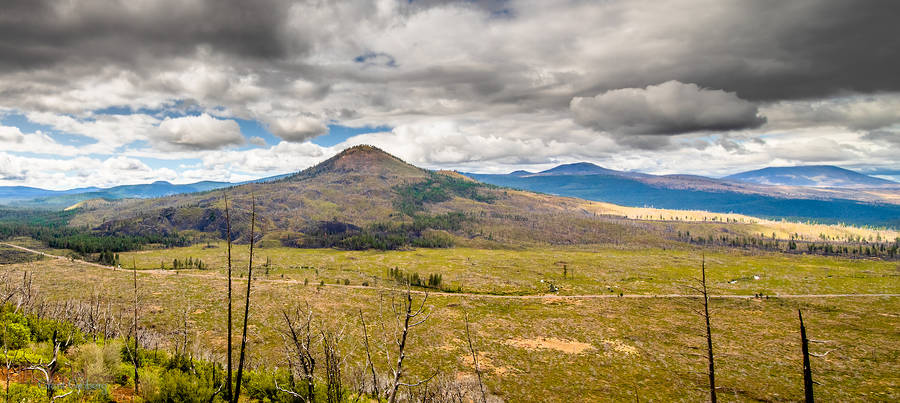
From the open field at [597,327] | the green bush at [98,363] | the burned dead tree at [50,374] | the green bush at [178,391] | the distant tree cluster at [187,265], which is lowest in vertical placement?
the open field at [597,327]

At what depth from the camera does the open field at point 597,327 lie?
5569 cm

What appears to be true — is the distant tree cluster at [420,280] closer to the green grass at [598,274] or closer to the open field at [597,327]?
the green grass at [598,274]

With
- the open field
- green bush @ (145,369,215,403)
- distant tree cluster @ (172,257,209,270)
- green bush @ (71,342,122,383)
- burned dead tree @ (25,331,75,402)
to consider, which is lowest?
the open field

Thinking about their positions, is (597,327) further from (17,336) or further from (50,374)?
(17,336)

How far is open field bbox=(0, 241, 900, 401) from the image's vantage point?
5569 cm

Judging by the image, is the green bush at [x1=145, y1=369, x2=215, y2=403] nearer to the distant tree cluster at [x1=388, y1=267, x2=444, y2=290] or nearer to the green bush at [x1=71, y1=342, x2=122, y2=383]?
the green bush at [x1=71, y1=342, x2=122, y2=383]

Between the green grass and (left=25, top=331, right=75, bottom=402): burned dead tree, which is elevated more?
(left=25, top=331, right=75, bottom=402): burned dead tree

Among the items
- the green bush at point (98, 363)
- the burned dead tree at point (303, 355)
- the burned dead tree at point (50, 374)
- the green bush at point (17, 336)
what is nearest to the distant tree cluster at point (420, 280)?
the green bush at point (17, 336)

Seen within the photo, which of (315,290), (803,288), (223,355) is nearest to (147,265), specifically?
(315,290)

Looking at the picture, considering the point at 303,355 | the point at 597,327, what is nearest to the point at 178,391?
the point at 303,355

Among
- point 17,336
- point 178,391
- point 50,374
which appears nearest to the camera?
point 50,374

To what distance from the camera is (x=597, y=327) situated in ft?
274

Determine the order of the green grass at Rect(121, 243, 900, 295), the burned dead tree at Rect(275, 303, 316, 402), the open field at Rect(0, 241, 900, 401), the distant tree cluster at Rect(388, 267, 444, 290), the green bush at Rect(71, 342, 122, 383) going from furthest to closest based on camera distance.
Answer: the distant tree cluster at Rect(388, 267, 444, 290), the green grass at Rect(121, 243, 900, 295), the open field at Rect(0, 241, 900, 401), the green bush at Rect(71, 342, 122, 383), the burned dead tree at Rect(275, 303, 316, 402)

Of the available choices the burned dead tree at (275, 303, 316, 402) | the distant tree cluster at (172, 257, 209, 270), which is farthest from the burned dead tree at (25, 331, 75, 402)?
the distant tree cluster at (172, 257, 209, 270)
